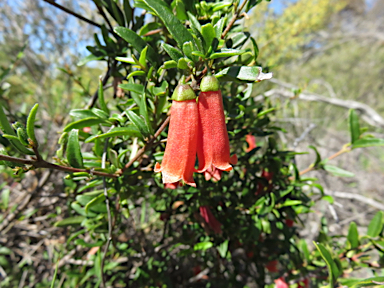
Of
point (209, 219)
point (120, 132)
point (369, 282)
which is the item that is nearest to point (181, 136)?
point (120, 132)

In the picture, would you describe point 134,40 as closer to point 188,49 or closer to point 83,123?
point 188,49

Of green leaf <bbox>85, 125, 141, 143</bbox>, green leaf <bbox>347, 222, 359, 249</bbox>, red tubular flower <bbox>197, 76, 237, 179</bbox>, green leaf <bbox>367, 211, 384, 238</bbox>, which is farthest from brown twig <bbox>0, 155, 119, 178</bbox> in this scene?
green leaf <bbox>367, 211, 384, 238</bbox>

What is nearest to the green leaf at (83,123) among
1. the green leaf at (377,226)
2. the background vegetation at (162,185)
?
the background vegetation at (162,185)

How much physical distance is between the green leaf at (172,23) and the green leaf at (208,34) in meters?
0.04

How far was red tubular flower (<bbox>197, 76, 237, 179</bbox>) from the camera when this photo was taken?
24.0 inches

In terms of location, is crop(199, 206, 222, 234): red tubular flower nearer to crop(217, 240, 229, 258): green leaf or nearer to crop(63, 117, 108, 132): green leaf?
crop(217, 240, 229, 258): green leaf

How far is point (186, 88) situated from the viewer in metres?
0.62

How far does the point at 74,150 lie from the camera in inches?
29.1

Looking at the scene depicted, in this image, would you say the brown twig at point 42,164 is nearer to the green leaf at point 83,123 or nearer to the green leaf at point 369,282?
the green leaf at point 83,123

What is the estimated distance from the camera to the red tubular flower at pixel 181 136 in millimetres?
624

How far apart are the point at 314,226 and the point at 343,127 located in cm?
479

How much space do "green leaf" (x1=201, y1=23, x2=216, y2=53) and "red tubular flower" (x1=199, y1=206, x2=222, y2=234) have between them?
0.79 metres

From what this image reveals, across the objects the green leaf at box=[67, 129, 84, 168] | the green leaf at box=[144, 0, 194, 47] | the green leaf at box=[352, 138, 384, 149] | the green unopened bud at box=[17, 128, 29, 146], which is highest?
the green leaf at box=[144, 0, 194, 47]

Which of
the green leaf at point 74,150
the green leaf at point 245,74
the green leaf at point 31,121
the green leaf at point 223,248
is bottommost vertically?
the green leaf at point 223,248
